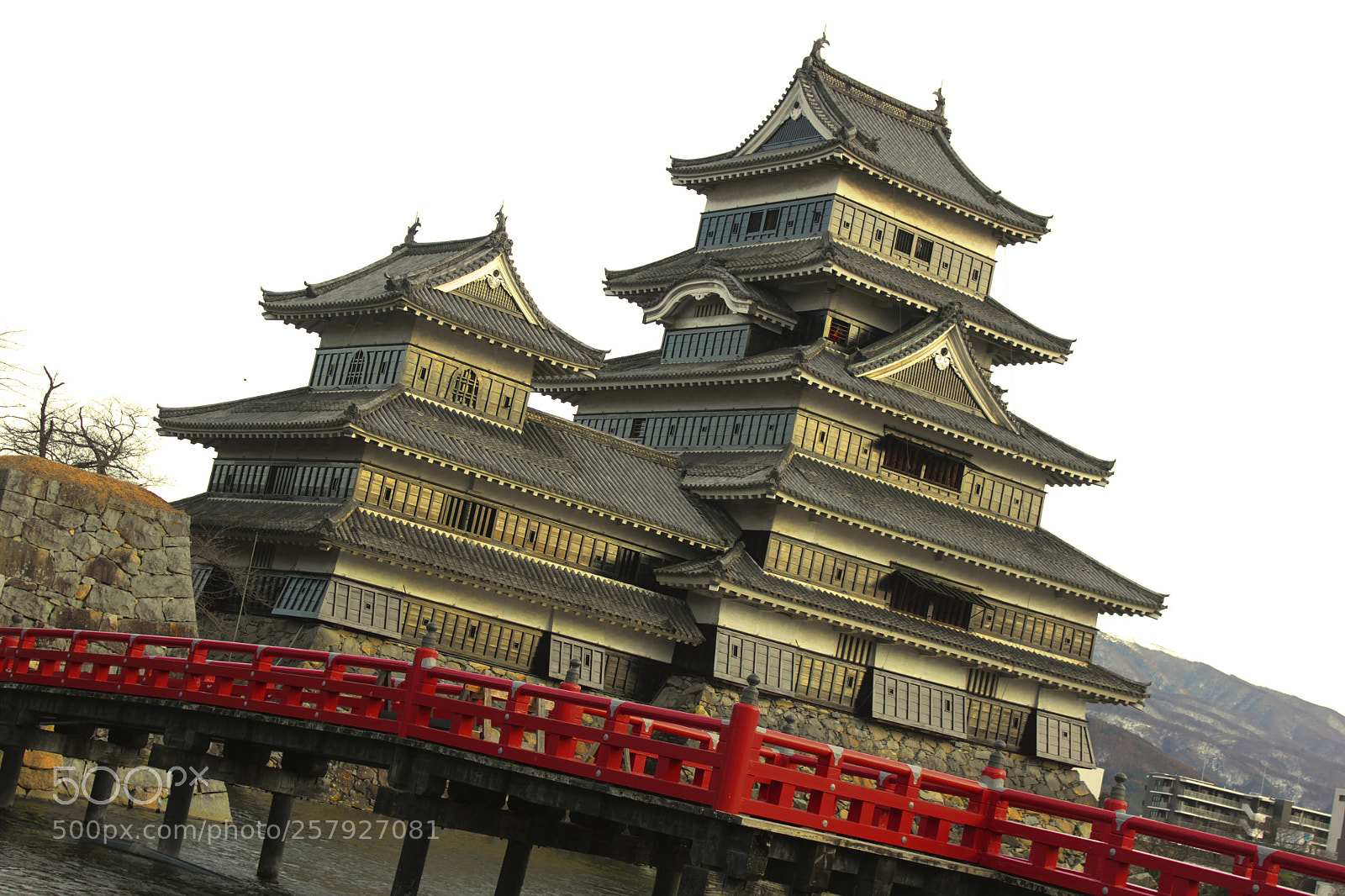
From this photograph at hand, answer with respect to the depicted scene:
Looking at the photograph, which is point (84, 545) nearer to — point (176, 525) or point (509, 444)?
point (176, 525)

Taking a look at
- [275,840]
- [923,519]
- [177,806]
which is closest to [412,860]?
[177,806]

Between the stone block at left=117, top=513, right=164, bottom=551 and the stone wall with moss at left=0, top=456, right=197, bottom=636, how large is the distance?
18 millimetres

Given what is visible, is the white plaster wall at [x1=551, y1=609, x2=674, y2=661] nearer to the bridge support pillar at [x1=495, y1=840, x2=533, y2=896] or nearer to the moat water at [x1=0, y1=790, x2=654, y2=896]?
the moat water at [x1=0, y1=790, x2=654, y2=896]

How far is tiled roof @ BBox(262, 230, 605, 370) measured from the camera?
38.7 m

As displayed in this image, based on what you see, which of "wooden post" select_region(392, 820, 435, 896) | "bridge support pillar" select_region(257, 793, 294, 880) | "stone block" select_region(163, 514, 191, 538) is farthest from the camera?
"stone block" select_region(163, 514, 191, 538)

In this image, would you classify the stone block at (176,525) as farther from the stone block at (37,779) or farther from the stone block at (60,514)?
the stone block at (37,779)

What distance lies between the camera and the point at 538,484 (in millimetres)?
38125

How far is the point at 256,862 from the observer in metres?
26.0

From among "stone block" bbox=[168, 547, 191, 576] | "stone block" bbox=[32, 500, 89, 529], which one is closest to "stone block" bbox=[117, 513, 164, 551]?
"stone block" bbox=[168, 547, 191, 576]

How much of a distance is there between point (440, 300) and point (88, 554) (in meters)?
12.2

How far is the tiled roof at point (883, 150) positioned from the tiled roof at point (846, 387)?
6776mm

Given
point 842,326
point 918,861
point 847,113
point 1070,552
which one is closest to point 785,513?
point 842,326

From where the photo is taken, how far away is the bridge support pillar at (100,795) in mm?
25375

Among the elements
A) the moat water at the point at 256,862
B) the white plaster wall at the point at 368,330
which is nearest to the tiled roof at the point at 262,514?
the white plaster wall at the point at 368,330
